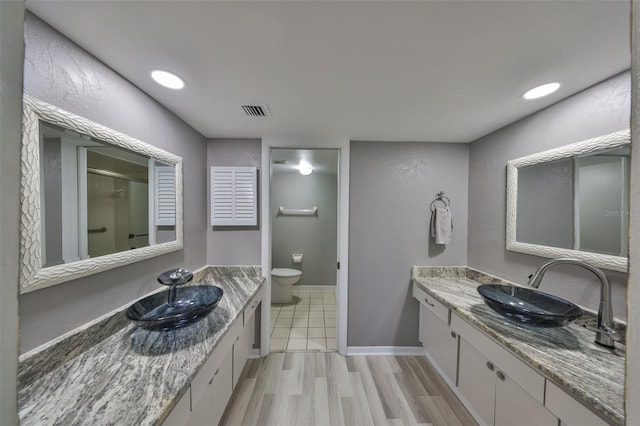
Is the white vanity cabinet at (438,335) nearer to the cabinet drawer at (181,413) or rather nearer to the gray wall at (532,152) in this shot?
the gray wall at (532,152)

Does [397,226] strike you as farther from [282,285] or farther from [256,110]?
[282,285]

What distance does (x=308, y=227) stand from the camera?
4.25m

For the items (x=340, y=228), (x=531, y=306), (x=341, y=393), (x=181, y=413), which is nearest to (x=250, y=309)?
(x=181, y=413)

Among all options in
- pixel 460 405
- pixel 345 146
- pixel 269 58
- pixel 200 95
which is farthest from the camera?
pixel 345 146

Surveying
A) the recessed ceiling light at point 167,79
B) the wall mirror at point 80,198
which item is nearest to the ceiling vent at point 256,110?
the recessed ceiling light at point 167,79

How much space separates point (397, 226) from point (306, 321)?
6.07 feet

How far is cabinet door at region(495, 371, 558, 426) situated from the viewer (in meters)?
1.04

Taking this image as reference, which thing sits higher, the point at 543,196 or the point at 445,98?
the point at 445,98

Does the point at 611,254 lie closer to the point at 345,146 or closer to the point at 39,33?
the point at 345,146

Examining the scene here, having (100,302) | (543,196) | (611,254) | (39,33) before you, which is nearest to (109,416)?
(100,302)

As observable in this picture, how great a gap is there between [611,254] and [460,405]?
147 centimetres

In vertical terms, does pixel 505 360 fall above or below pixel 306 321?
above

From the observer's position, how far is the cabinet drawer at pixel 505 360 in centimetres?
105

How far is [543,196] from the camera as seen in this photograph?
5.17ft
